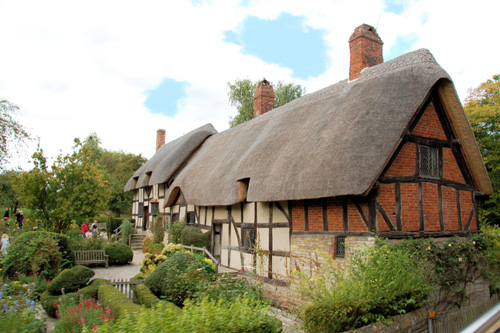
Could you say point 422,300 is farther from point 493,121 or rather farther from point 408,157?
point 493,121

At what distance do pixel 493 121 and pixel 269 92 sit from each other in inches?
497

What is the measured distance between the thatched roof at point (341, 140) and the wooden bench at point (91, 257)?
497cm

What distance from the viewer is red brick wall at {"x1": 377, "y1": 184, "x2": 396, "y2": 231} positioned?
7362 mm

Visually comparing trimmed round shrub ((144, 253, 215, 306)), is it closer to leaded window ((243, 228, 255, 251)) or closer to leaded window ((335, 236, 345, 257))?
leaded window ((243, 228, 255, 251))

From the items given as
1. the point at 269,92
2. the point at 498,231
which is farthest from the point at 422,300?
the point at 269,92

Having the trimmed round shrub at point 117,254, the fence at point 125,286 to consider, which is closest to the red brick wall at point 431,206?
the fence at point 125,286

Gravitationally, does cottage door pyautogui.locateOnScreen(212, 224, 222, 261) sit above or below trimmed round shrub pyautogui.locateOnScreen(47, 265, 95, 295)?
above

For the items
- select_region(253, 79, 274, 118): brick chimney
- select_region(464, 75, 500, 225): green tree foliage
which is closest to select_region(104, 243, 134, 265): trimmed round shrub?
select_region(253, 79, 274, 118): brick chimney

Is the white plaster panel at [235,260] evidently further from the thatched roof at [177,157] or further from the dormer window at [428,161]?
Answer: the thatched roof at [177,157]

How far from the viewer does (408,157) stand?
26.5ft

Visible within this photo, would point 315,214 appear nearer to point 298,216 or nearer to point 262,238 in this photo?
point 298,216

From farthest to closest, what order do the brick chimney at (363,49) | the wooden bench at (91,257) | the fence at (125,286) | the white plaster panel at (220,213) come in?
the wooden bench at (91,257), the white plaster panel at (220,213), the brick chimney at (363,49), the fence at (125,286)

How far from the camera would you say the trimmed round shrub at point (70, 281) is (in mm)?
8312

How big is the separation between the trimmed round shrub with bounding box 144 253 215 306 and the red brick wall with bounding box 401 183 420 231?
4.62m
